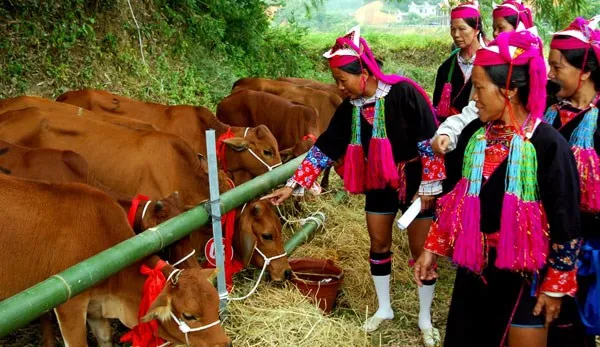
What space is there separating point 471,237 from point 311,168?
184 cm

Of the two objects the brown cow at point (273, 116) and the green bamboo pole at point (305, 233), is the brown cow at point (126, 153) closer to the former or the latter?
the green bamboo pole at point (305, 233)

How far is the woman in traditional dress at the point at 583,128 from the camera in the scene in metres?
3.53

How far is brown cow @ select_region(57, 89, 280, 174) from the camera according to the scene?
283 inches

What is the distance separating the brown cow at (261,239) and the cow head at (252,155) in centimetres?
141

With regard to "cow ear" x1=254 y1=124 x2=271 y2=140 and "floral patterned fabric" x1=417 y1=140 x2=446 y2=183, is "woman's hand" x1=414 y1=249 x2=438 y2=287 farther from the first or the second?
"cow ear" x1=254 y1=124 x2=271 y2=140

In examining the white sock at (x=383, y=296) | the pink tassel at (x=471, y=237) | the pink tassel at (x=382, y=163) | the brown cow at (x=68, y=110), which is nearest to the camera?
the pink tassel at (x=471, y=237)

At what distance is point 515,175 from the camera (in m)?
3.18

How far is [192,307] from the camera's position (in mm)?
3932

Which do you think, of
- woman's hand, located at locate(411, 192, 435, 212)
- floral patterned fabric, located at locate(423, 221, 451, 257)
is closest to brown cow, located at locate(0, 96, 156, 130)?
woman's hand, located at locate(411, 192, 435, 212)

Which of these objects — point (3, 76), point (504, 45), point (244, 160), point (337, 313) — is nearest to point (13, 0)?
point (3, 76)

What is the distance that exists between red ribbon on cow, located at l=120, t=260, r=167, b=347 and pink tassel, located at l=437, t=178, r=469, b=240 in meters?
1.71

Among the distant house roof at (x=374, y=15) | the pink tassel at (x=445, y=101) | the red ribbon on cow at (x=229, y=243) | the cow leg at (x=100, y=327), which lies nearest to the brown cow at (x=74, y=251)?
the cow leg at (x=100, y=327)

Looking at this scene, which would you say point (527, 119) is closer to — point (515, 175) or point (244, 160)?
point (515, 175)

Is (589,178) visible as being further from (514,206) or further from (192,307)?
(192,307)
